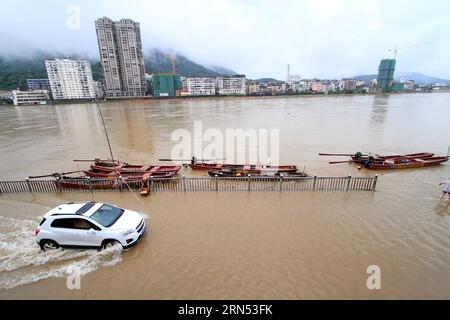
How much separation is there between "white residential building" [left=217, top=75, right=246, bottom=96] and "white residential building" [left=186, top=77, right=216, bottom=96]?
631 cm

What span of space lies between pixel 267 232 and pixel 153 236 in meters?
4.36

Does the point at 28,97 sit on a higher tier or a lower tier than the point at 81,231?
higher

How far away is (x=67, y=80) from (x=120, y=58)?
36.5m

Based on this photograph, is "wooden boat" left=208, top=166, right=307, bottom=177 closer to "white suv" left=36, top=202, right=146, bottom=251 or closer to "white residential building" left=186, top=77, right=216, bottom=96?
"white suv" left=36, top=202, right=146, bottom=251

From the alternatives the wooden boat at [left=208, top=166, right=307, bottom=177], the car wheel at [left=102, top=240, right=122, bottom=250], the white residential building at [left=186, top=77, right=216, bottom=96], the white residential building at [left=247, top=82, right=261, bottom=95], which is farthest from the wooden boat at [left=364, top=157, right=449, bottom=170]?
the white residential building at [left=247, top=82, right=261, bottom=95]

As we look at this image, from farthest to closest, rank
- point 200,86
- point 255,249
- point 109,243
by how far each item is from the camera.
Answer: point 200,86 < point 255,249 < point 109,243

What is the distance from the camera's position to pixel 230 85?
170625 millimetres

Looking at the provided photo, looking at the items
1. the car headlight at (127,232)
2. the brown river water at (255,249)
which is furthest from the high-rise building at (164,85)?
the car headlight at (127,232)

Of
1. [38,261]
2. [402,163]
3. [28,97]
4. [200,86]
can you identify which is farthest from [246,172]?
[200,86]

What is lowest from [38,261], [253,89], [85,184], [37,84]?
[38,261]

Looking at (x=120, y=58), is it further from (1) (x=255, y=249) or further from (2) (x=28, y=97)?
(1) (x=255, y=249)

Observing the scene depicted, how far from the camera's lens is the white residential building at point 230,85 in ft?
554

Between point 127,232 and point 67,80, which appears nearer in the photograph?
point 127,232

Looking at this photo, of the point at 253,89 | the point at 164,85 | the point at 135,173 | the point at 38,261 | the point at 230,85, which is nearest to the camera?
the point at 38,261
